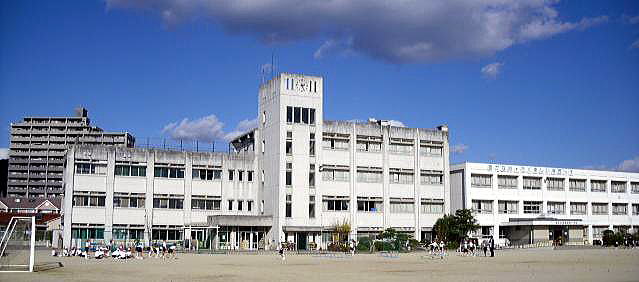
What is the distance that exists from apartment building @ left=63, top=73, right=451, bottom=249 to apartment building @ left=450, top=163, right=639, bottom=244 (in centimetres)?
687

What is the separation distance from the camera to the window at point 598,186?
104 m

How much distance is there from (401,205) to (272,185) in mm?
16746

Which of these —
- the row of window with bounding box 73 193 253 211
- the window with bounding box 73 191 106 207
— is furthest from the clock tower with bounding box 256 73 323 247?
the window with bounding box 73 191 106 207

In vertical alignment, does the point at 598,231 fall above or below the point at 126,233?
below

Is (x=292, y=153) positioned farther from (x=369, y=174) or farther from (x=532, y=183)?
(x=532, y=183)

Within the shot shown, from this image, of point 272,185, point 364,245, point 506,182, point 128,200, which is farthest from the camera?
point 506,182

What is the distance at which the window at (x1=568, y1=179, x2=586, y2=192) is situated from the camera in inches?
3984

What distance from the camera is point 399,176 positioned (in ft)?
289

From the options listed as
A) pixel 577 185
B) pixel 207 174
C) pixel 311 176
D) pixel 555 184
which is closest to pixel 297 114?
pixel 311 176

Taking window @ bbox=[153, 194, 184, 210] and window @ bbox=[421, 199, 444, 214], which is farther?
window @ bbox=[421, 199, 444, 214]

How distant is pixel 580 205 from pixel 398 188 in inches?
1236

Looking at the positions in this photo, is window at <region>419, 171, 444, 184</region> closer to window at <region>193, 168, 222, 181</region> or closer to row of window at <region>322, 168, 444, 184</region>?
row of window at <region>322, 168, 444, 184</region>

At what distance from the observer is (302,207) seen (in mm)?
81125

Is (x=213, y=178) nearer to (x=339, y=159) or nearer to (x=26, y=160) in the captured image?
(x=339, y=159)
